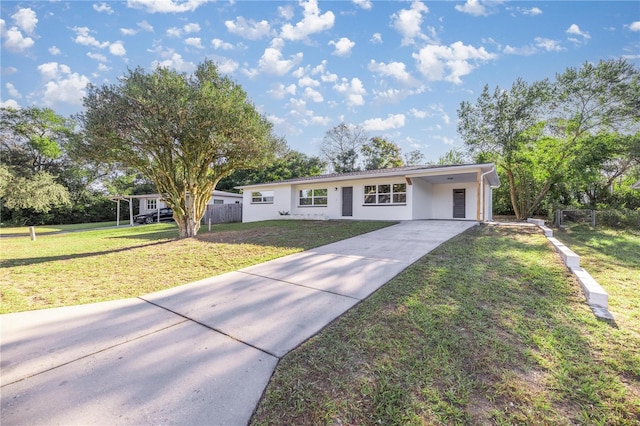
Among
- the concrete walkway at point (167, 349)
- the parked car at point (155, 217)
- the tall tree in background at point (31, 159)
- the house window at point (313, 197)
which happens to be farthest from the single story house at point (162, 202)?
the concrete walkway at point (167, 349)

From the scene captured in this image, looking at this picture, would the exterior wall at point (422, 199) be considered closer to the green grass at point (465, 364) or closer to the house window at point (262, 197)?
the house window at point (262, 197)

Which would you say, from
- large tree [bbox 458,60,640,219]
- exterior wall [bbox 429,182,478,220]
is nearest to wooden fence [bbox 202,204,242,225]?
exterior wall [bbox 429,182,478,220]

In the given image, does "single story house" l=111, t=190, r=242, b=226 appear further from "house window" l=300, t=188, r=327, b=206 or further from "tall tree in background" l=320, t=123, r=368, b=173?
"tall tree in background" l=320, t=123, r=368, b=173

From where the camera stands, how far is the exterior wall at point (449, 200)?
14.6m

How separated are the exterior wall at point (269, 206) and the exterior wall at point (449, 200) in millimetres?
8858

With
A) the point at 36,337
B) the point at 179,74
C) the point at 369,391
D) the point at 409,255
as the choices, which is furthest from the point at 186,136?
the point at 369,391

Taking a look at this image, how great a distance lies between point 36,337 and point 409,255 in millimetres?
6112

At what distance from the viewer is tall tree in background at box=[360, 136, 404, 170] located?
3231cm

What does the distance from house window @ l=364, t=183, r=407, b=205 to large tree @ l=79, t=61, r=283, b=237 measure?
6.45 m

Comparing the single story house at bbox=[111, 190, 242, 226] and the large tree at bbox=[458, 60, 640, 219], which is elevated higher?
the large tree at bbox=[458, 60, 640, 219]

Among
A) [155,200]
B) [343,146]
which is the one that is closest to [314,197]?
[343,146]

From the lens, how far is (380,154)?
3244cm

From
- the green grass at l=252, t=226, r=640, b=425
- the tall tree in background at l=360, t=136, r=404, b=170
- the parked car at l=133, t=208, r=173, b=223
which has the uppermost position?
the tall tree in background at l=360, t=136, r=404, b=170

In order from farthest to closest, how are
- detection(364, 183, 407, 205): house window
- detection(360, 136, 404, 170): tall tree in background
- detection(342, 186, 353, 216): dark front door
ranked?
detection(360, 136, 404, 170): tall tree in background < detection(342, 186, 353, 216): dark front door < detection(364, 183, 407, 205): house window
